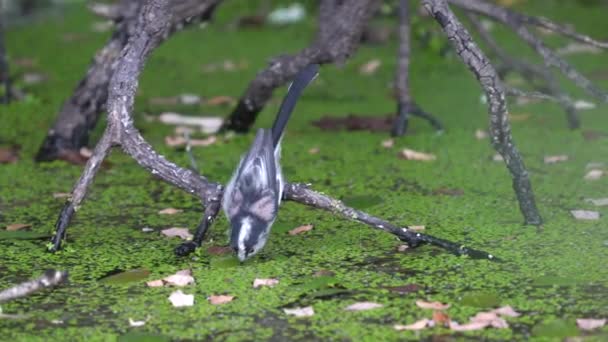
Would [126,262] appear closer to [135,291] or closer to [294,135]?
[135,291]

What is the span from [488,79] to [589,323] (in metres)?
0.89

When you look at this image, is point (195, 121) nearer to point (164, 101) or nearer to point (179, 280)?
point (164, 101)

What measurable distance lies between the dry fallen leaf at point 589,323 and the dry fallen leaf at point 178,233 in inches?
54.0

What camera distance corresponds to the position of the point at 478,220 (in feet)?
12.7

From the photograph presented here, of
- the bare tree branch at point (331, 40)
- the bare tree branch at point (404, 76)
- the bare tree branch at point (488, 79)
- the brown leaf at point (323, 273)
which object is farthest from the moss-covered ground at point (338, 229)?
the bare tree branch at point (331, 40)

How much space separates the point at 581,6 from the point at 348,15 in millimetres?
3352

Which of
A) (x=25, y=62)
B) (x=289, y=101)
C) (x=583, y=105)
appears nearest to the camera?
(x=289, y=101)

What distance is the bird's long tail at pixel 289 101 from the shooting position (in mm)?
3696

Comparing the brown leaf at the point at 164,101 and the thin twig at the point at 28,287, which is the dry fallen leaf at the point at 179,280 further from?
the brown leaf at the point at 164,101

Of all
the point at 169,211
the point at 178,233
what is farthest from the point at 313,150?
the point at 178,233

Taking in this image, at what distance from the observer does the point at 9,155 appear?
16.1 ft

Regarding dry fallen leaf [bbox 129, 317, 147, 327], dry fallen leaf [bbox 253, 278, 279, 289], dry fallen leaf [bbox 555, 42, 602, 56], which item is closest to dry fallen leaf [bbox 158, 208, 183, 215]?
dry fallen leaf [bbox 253, 278, 279, 289]

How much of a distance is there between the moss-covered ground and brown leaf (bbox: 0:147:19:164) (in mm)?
41

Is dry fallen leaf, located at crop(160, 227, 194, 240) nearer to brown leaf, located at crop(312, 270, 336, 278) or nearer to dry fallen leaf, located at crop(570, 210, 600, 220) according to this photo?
brown leaf, located at crop(312, 270, 336, 278)
